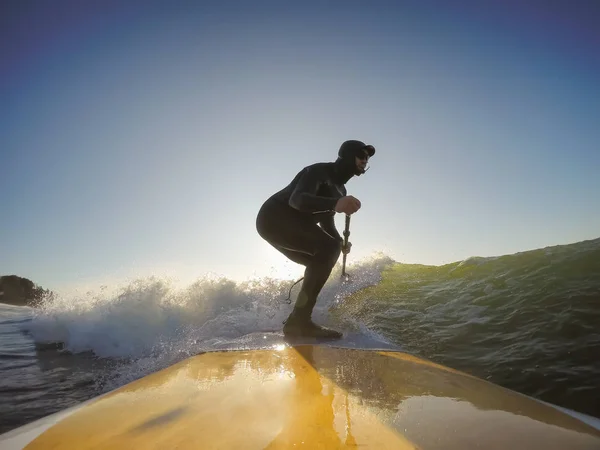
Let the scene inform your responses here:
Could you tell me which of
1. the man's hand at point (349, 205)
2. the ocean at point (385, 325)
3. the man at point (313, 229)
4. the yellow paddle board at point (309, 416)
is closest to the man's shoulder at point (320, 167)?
the man at point (313, 229)

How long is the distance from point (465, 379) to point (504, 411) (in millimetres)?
715

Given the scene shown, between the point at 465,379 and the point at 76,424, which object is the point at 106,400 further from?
the point at 465,379

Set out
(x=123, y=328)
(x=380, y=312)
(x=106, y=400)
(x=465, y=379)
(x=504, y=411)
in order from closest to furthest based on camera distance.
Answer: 1. (x=504, y=411)
2. (x=106, y=400)
3. (x=465, y=379)
4. (x=380, y=312)
5. (x=123, y=328)

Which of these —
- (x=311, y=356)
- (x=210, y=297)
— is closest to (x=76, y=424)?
(x=311, y=356)

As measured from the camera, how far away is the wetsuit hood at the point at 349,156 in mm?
4332

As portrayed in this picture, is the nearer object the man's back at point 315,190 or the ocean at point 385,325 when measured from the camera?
the ocean at point 385,325

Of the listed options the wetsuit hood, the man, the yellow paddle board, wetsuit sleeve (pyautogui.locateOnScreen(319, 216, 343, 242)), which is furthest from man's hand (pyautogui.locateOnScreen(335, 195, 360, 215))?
the yellow paddle board

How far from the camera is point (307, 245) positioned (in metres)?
4.35

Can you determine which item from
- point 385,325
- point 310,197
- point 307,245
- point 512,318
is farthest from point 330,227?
point 512,318

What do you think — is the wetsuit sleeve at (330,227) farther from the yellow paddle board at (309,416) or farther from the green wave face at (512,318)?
the yellow paddle board at (309,416)

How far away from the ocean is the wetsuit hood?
210 cm

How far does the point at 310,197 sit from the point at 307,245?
703 mm

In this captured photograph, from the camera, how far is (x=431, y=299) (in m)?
5.83

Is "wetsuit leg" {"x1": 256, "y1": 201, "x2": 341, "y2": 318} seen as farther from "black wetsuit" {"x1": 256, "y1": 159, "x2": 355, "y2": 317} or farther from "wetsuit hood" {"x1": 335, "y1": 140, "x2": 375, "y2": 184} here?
"wetsuit hood" {"x1": 335, "y1": 140, "x2": 375, "y2": 184}
